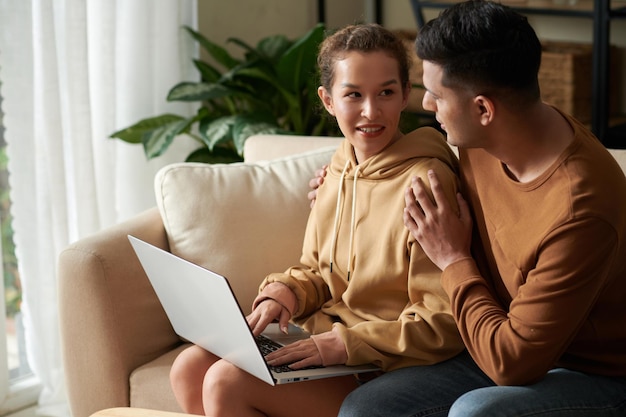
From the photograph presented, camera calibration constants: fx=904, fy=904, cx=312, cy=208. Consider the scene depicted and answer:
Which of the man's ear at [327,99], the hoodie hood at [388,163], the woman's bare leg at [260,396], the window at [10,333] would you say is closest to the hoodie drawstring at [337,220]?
the hoodie hood at [388,163]

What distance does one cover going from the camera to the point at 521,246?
4.52 ft

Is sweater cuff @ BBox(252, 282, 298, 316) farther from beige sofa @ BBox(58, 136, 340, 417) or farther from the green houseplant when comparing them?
the green houseplant

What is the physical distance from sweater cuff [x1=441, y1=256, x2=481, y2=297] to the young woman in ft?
0.29

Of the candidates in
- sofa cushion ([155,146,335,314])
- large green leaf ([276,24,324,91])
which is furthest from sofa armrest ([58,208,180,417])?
large green leaf ([276,24,324,91])

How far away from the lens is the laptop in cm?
138

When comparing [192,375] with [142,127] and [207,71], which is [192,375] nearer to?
[142,127]

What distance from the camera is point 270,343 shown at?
5.19 ft

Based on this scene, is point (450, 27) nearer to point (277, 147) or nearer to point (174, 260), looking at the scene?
point (174, 260)

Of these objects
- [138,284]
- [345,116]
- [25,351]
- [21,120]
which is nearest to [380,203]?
[345,116]

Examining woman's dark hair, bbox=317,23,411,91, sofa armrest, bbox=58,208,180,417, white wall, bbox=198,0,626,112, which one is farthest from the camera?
white wall, bbox=198,0,626,112

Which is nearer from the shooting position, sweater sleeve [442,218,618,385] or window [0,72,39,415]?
sweater sleeve [442,218,618,385]

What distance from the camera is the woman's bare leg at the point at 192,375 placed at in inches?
64.5

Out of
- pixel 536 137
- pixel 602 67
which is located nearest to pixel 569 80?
pixel 602 67

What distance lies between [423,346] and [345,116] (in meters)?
0.43
